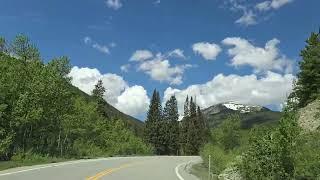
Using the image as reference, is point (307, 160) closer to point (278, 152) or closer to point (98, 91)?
point (278, 152)

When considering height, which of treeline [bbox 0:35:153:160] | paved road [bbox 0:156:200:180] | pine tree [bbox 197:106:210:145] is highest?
pine tree [bbox 197:106:210:145]

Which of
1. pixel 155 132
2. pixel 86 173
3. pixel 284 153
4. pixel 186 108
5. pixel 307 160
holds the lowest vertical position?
pixel 86 173

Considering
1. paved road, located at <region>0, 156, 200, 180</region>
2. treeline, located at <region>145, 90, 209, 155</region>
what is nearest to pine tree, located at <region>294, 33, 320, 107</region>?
paved road, located at <region>0, 156, 200, 180</region>

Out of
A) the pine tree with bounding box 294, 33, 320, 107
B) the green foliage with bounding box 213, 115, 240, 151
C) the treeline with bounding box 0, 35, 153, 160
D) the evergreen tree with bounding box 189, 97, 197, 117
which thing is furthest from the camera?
the evergreen tree with bounding box 189, 97, 197, 117

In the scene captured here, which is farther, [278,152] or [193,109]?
[193,109]

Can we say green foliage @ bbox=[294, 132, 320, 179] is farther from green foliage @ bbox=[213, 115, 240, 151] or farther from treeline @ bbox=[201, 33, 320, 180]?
green foliage @ bbox=[213, 115, 240, 151]

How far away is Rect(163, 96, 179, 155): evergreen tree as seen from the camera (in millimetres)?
131750

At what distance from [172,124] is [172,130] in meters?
2.74

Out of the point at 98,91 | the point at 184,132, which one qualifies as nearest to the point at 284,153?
the point at 98,91

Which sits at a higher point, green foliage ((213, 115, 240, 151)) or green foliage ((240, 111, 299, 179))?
green foliage ((213, 115, 240, 151))

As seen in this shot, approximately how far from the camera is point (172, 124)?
136m

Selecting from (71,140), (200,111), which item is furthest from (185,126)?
(71,140)

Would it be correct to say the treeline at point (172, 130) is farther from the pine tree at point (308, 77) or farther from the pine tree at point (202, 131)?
the pine tree at point (308, 77)

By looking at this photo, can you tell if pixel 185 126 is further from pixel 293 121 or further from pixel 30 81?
pixel 293 121
